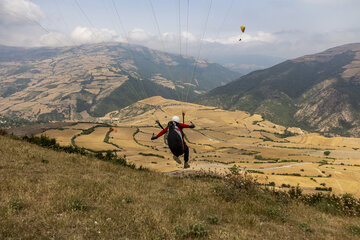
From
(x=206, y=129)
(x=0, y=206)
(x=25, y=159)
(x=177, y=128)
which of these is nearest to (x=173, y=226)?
(x=0, y=206)

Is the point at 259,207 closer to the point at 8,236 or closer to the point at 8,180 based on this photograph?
the point at 8,236

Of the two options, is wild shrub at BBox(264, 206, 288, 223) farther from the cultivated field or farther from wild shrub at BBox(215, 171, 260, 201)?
the cultivated field

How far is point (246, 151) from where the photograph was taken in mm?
108750

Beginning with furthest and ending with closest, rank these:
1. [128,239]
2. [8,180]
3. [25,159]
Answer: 1. [25,159]
2. [8,180]
3. [128,239]

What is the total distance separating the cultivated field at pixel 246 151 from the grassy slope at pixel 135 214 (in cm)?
3133

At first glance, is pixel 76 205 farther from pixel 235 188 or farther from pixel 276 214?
pixel 276 214

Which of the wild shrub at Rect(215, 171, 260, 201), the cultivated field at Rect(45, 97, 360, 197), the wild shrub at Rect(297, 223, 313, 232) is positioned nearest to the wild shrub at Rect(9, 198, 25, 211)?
the wild shrub at Rect(215, 171, 260, 201)

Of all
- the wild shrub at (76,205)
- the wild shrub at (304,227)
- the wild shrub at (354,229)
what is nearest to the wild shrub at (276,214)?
the wild shrub at (304,227)

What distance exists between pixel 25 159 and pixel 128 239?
466 inches

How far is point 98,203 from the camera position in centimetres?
739

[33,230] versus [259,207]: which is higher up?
[33,230]

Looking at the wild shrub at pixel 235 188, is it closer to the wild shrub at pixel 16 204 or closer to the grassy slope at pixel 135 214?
the grassy slope at pixel 135 214

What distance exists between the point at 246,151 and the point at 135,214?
360 ft

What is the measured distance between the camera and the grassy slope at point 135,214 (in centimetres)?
543
